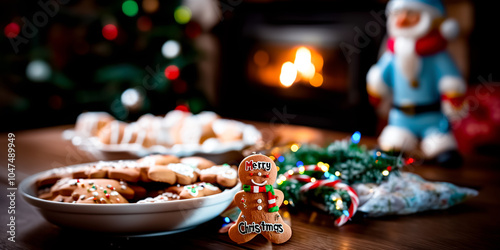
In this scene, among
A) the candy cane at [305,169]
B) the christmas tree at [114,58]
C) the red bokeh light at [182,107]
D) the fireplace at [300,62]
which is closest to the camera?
the candy cane at [305,169]

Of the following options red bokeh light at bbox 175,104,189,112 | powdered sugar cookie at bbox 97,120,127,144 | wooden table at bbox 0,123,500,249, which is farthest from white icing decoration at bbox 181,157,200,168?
red bokeh light at bbox 175,104,189,112

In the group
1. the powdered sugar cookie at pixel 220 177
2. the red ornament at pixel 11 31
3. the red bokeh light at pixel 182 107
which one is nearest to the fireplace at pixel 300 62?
the red bokeh light at pixel 182 107

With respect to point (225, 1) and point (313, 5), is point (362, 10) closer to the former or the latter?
point (313, 5)

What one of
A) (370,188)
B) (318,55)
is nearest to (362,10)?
(318,55)

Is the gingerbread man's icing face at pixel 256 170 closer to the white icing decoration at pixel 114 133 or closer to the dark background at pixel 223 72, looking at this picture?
the white icing decoration at pixel 114 133

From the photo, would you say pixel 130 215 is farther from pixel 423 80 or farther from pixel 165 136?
pixel 423 80

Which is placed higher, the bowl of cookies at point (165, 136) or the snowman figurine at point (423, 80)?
the snowman figurine at point (423, 80)

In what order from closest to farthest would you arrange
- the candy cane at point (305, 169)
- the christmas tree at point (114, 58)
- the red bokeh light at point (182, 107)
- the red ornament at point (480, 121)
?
the candy cane at point (305, 169)
the red ornament at point (480, 121)
the christmas tree at point (114, 58)
the red bokeh light at point (182, 107)
